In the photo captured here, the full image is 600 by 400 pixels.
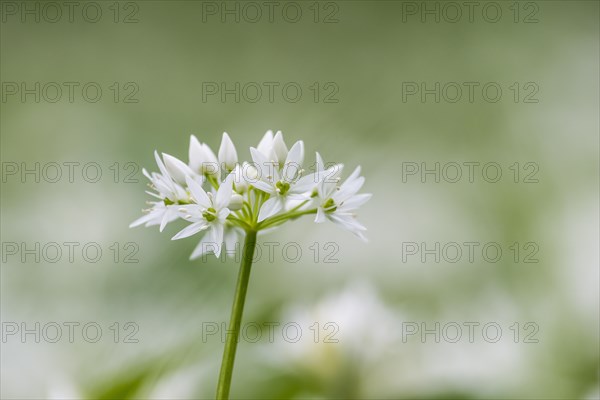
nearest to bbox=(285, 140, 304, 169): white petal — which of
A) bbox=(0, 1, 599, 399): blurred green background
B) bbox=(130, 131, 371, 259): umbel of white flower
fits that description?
bbox=(130, 131, 371, 259): umbel of white flower

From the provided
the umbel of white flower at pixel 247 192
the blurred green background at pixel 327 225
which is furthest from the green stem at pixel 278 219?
the blurred green background at pixel 327 225

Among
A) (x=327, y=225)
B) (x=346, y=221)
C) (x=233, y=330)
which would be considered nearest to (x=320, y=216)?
(x=346, y=221)

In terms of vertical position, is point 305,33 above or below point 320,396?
above

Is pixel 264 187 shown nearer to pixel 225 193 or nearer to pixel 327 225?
pixel 225 193

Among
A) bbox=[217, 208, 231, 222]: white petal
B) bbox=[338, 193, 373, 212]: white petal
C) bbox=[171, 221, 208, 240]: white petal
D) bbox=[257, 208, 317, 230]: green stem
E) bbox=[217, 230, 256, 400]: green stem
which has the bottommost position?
bbox=[217, 230, 256, 400]: green stem

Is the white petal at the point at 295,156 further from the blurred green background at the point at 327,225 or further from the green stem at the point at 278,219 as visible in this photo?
the blurred green background at the point at 327,225

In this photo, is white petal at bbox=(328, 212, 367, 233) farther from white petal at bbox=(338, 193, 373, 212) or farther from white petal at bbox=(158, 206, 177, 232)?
white petal at bbox=(158, 206, 177, 232)

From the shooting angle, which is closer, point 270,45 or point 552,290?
point 552,290

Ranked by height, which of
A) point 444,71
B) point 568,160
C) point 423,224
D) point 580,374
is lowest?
point 580,374

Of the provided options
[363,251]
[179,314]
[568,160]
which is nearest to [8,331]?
[179,314]

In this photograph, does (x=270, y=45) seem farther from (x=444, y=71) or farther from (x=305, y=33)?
(x=444, y=71)
